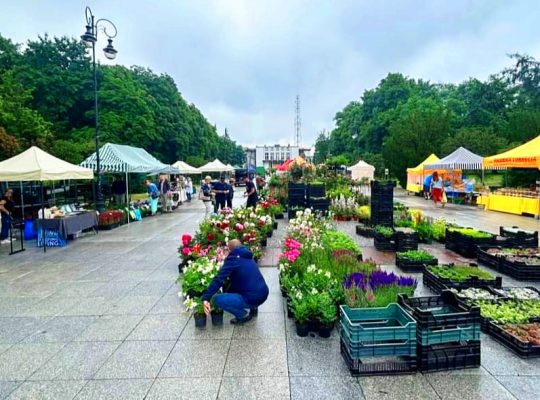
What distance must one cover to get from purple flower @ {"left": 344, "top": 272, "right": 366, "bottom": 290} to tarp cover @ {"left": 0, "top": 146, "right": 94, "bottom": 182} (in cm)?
900

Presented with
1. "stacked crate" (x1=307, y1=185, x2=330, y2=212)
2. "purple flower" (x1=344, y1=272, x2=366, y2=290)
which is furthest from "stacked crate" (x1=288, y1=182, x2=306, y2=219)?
"purple flower" (x1=344, y1=272, x2=366, y2=290)

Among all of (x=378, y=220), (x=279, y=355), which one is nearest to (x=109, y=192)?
(x=378, y=220)

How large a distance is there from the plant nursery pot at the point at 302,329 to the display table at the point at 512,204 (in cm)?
1466

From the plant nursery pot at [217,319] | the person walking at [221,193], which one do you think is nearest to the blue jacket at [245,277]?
the plant nursery pot at [217,319]

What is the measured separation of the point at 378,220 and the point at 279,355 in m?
6.90

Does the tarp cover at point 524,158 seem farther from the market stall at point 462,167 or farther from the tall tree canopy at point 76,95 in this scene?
the tall tree canopy at point 76,95

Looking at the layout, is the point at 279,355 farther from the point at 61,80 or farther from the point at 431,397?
the point at 61,80

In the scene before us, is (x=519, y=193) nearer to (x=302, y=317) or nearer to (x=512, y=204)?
(x=512, y=204)

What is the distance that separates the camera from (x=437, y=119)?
32.3m

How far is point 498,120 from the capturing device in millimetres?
42469

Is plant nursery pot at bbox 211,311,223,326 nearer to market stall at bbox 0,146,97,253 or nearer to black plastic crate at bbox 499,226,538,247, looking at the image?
black plastic crate at bbox 499,226,538,247

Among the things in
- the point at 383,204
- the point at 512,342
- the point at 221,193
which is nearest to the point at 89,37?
the point at 221,193

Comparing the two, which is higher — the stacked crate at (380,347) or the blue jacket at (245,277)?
the blue jacket at (245,277)

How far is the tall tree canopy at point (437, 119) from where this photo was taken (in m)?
28.6
